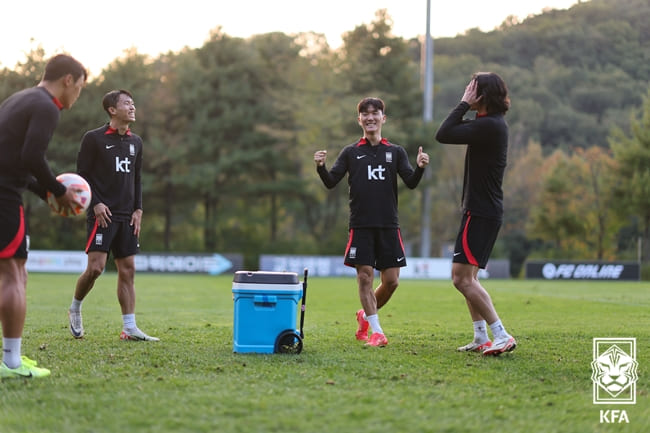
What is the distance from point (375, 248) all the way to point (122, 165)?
2.85 metres

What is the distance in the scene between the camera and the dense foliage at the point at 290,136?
4538 centimetres

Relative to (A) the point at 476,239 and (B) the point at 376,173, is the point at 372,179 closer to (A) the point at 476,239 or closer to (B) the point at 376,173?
(B) the point at 376,173

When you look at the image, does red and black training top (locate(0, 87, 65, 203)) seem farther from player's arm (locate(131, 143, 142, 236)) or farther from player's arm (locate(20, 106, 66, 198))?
player's arm (locate(131, 143, 142, 236))

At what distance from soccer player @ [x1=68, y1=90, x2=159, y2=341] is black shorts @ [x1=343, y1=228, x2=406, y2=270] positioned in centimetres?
230

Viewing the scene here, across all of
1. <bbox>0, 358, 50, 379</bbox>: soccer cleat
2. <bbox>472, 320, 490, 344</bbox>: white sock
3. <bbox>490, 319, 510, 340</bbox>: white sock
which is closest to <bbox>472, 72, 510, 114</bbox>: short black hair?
<bbox>490, 319, 510, 340</bbox>: white sock

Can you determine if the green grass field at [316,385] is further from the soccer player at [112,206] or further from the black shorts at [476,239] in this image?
the black shorts at [476,239]

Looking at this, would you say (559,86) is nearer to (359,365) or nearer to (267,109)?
(267,109)

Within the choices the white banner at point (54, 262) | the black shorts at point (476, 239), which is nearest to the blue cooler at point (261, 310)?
the black shorts at point (476, 239)

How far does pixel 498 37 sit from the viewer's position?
60594 mm

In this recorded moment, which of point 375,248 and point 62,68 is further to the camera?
point 375,248

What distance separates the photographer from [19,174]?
5.48 m

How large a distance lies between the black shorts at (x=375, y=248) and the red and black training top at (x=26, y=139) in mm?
3123

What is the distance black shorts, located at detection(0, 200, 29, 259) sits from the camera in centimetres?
540

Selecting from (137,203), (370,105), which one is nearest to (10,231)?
(137,203)
